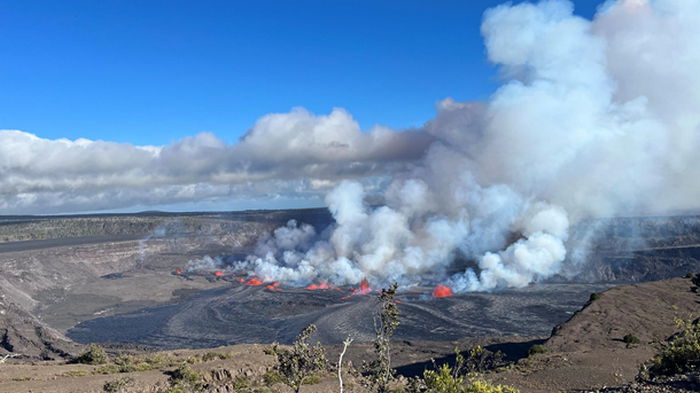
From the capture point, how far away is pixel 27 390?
29.6m

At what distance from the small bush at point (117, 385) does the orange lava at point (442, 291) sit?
3128 inches

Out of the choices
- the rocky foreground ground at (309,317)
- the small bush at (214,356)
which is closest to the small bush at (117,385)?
the rocky foreground ground at (309,317)

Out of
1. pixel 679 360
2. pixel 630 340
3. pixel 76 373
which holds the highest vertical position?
pixel 679 360

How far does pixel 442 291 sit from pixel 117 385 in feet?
273

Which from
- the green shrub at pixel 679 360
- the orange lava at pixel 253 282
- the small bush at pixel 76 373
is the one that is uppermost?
the green shrub at pixel 679 360

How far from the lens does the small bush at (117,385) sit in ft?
99.0

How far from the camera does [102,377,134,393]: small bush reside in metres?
30.2

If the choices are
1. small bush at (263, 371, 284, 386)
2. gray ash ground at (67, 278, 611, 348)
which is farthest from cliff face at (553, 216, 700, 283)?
small bush at (263, 371, 284, 386)

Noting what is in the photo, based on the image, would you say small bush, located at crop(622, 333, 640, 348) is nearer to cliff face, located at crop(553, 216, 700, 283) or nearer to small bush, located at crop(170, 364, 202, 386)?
small bush, located at crop(170, 364, 202, 386)

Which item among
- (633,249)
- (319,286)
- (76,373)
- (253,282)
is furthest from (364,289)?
(76,373)

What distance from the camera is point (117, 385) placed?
30391mm

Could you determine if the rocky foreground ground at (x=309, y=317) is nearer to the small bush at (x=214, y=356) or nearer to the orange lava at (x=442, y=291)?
the small bush at (x=214, y=356)

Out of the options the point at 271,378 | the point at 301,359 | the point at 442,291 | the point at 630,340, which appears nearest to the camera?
the point at 301,359

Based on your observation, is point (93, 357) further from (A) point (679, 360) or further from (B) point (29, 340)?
(A) point (679, 360)
